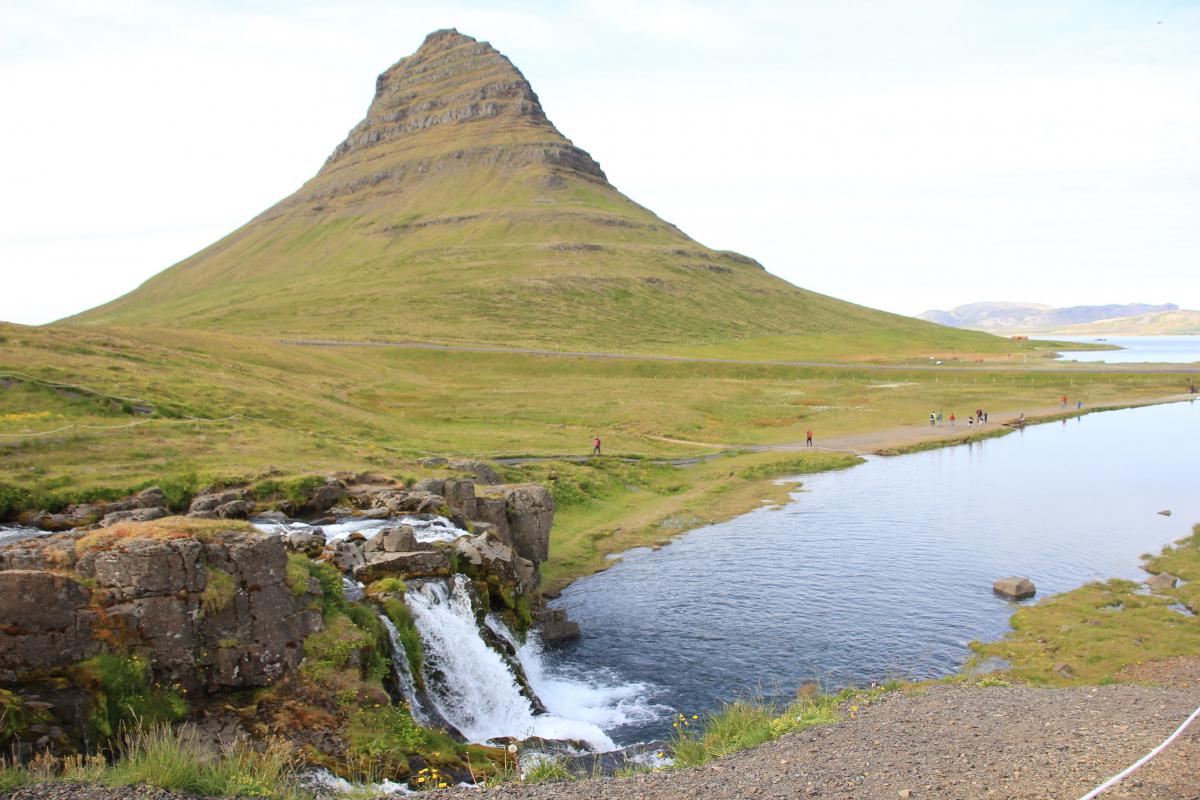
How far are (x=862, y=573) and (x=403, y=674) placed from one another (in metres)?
28.6

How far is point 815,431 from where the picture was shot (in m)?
100

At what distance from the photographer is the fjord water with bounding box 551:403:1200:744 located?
1373 inches

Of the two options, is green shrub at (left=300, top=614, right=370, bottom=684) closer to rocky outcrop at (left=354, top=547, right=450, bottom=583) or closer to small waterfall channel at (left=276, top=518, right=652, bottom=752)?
small waterfall channel at (left=276, top=518, right=652, bottom=752)

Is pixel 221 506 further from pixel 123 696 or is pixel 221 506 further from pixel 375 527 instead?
pixel 123 696

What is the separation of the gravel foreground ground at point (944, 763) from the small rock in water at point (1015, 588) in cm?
1855

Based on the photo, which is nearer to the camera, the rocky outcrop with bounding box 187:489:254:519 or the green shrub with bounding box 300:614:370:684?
the green shrub with bounding box 300:614:370:684

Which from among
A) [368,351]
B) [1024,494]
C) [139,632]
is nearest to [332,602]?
[139,632]

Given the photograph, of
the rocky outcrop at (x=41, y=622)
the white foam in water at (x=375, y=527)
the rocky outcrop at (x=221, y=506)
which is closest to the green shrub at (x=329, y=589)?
the rocky outcrop at (x=41, y=622)

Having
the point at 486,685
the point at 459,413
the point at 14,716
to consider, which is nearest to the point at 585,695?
the point at 486,685

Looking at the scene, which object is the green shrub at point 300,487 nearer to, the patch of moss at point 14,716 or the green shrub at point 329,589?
the green shrub at point 329,589

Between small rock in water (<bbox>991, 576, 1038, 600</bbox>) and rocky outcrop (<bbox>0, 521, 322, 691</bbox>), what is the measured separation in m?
34.0

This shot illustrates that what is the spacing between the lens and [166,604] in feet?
75.6

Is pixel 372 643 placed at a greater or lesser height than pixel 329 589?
lesser

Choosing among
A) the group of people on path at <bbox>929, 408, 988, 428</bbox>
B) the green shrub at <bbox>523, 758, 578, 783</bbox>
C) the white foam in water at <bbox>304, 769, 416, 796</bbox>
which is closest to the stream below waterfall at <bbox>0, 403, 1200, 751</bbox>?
the white foam in water at <bbox>304, 769, 416, 796</bbox>
